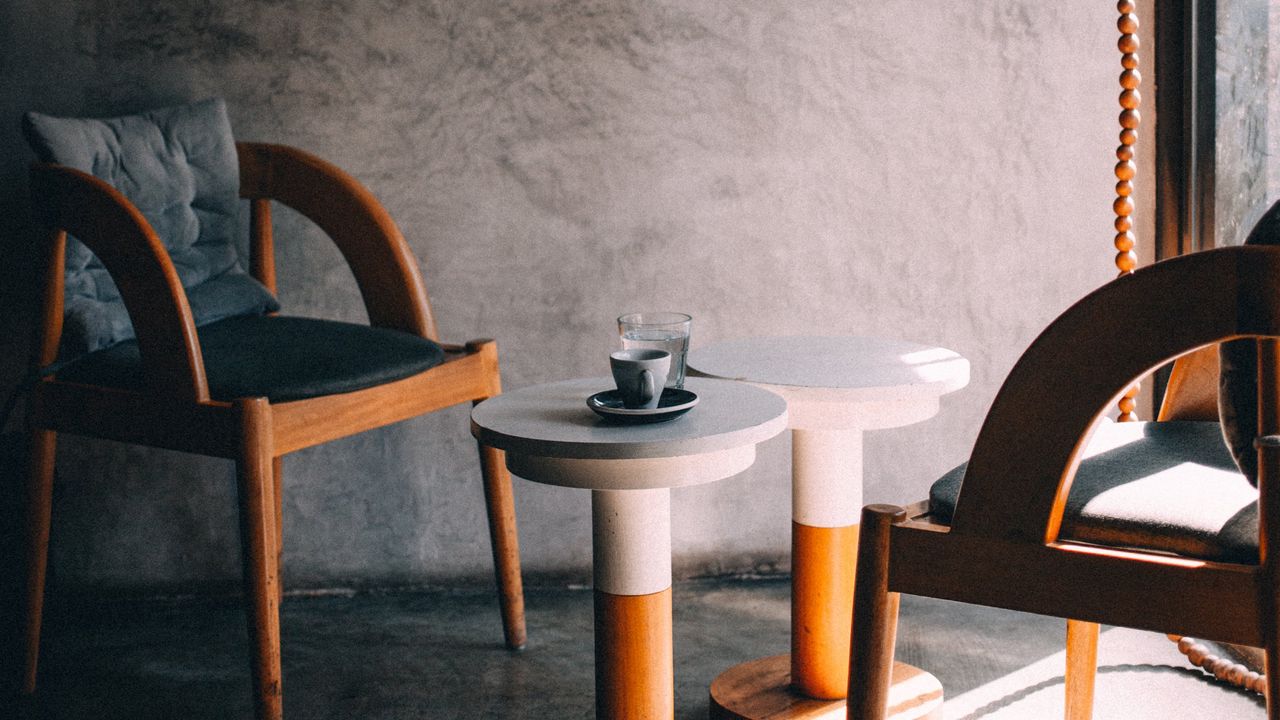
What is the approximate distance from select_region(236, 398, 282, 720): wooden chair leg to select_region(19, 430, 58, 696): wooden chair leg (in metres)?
0.50

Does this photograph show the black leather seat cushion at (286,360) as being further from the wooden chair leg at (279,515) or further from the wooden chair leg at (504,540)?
the wooden chair leg at (279,515)

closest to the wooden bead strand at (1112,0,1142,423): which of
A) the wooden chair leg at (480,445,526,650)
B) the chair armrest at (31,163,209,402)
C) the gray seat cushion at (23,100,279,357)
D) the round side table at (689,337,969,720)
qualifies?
the round side table at (689,337,969,720)

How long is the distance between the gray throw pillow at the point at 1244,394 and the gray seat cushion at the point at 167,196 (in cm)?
151

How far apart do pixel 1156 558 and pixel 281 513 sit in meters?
1.68

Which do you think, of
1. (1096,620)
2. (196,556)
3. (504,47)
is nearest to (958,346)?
(504,47)

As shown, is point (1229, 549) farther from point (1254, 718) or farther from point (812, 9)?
point (812, 9)

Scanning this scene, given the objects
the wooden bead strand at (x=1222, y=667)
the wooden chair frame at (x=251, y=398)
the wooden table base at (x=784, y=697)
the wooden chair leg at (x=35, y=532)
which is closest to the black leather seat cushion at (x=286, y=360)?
the wooden chair frame at (x=251, y=398)

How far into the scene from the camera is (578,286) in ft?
7.19

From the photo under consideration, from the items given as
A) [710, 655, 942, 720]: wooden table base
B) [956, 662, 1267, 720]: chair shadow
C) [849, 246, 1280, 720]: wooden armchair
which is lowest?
[956, 662, 1267, 720]: chair shadow

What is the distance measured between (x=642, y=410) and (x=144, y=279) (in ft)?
2.54

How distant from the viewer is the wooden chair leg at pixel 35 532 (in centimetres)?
177

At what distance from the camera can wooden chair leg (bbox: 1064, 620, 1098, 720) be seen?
55.4 inches

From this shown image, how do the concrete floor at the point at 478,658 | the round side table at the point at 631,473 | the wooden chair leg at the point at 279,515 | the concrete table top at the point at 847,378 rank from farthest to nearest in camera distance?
the wooden chair leg at the point at 279,515
the concrete floor at the point at 478,658
the concrete table top at the point at 847,378
the round side table at the point at 631,473

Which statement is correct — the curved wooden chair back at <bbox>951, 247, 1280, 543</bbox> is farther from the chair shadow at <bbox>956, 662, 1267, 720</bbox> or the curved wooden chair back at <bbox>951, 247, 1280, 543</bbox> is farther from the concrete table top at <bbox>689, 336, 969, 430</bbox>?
the chair shadow at <bbox>956, 662, 1267, 720</bbox>
